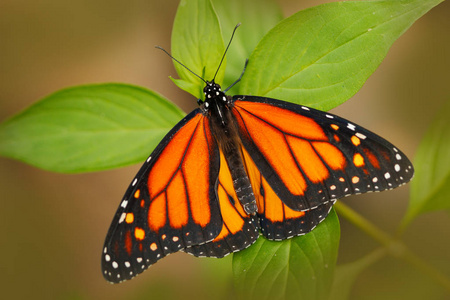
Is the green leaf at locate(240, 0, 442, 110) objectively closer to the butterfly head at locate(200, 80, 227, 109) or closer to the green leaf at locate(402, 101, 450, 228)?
the butterfly head at locate(200, 80, 227, 109)

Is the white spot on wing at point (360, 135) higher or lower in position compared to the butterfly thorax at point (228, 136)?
lower

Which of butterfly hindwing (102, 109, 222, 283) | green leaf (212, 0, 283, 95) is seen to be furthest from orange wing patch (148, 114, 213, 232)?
green leaf (212, 0, 283, 95)

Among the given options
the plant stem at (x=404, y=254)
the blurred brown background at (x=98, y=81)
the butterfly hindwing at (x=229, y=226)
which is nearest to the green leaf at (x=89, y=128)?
the butterfly hindwing at (x=229, y=226)

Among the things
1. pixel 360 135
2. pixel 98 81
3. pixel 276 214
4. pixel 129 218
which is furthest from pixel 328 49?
pixel 98 81

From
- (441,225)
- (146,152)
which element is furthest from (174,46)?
(441,225)

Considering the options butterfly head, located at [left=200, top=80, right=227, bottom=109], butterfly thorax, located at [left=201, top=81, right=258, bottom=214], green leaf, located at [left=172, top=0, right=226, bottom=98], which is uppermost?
green leaf, located at [left=172, top=0, right=226, bottom=98]

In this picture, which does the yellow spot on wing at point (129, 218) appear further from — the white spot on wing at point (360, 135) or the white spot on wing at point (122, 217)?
the white spot on wing at point (360, 135)
